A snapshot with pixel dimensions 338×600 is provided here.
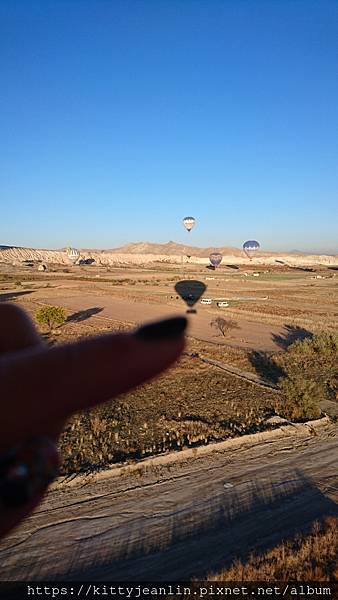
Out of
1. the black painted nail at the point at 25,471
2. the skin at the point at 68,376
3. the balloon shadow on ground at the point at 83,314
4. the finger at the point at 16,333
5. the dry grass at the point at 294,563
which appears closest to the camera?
the skin at the point at 68,376

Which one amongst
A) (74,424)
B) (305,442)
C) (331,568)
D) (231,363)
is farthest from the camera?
(231,363)

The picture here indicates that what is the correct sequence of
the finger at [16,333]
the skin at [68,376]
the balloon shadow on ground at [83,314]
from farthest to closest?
the balloon shadow on ground at [83,314], the finger at [16,333], the skin at [68,376]

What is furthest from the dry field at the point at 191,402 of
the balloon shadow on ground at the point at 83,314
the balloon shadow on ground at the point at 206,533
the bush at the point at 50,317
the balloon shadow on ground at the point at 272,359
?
the balloon shadow on ground at the point at 206,533

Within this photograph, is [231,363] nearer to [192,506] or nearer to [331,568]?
[192,506]

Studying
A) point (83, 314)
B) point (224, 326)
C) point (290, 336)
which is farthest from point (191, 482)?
point (83, 314)

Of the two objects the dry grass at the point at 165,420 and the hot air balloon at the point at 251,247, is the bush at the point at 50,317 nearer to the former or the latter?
the dry grass at the point at 165,420

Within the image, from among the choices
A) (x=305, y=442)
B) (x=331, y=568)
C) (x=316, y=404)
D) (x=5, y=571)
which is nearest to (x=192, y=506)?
(x=331, y=568)
